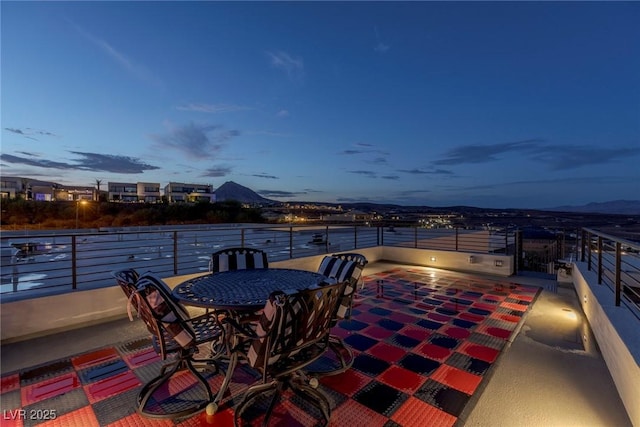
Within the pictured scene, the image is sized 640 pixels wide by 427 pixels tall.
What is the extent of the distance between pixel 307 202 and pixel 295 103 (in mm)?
19737

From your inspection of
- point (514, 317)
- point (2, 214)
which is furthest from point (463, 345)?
point (2, 214)

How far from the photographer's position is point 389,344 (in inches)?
105

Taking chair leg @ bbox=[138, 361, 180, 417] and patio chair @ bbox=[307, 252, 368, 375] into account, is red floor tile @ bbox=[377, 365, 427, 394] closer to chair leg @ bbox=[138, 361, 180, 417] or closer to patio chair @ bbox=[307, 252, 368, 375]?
patio chair @ bbox=[307, 252, 368, 375]

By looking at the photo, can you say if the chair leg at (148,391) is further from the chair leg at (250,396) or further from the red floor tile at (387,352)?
the red floor tile at (387,352)

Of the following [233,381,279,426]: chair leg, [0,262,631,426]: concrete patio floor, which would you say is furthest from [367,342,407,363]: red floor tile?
[233,381,279,426]: chair leg

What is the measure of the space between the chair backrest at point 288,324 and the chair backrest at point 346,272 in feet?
1.68

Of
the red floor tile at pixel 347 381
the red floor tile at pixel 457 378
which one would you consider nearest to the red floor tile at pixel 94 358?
the red floor tile at pixel 347 381

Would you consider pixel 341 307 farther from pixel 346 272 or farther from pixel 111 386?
pixel 111 386

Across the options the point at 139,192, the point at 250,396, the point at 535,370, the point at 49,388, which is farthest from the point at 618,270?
the point at 139,192

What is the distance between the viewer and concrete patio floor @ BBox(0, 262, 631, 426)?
1684mm

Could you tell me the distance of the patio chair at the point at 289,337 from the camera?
4.68ft

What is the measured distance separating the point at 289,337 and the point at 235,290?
742 millimetres

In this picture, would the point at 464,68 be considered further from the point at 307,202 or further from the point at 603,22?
the point at 307,202

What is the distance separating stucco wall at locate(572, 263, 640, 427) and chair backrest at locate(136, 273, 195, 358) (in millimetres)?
2542
